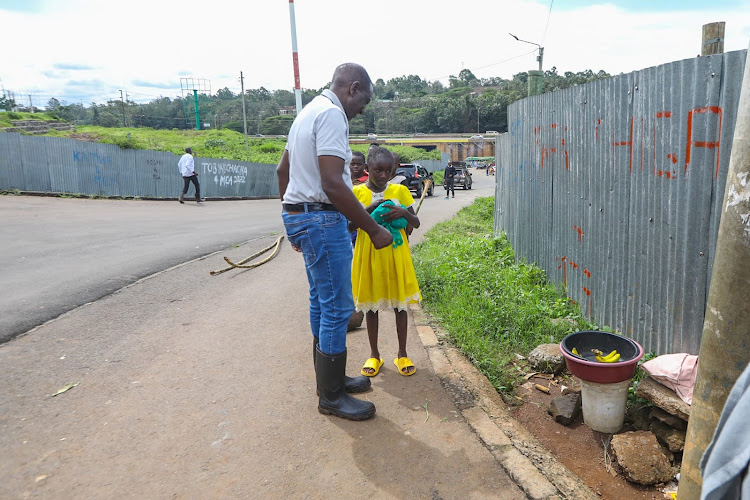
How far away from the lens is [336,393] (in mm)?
3311

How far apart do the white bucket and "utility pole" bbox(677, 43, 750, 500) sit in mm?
1212

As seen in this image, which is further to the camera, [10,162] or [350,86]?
[10,162]

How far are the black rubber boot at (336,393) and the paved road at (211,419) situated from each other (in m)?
0.07

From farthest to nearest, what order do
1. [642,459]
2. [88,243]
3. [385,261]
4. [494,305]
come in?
[88,243] → [494,305] → [385,261] → [642,459]

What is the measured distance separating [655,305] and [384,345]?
7.07ft

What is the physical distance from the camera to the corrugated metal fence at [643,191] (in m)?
3.25

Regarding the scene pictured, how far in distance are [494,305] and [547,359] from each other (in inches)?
45.4

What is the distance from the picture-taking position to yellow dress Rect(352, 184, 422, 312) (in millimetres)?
3889

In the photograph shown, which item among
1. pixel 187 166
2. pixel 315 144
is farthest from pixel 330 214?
pixel 187 166

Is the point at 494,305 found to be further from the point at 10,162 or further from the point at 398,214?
the point at 10,162

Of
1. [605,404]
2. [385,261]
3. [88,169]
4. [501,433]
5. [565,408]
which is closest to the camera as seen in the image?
[501,433]

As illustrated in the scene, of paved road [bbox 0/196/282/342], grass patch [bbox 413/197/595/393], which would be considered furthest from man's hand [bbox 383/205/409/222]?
paved road [bbox 0/196/282/342]

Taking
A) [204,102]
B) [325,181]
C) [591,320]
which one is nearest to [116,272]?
[325,181]

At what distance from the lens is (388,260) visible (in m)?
3.90
